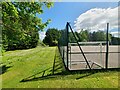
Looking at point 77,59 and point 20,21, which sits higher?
point 20,21

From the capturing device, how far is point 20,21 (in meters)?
12.4

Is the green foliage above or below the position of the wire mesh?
above

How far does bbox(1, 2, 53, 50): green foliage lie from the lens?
10.7 m

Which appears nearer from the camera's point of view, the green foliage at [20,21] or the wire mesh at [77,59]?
the wire mesh at [77,59]

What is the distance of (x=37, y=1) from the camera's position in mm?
12773

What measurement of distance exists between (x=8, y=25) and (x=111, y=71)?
6.18 metres

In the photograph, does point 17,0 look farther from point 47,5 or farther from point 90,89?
point 90,89

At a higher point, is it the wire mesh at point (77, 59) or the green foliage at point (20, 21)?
the green foliage at point (20, 21)

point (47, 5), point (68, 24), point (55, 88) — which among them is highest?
point (47, 5)

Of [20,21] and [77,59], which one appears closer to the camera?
[20,21]

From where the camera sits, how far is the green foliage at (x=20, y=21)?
10695mm

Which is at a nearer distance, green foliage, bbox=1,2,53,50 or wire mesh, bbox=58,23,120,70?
wire mesh, bbox=58,23,120,70

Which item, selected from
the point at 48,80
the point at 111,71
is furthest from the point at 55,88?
the point at 111,71

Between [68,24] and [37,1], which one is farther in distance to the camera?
[37,1]
